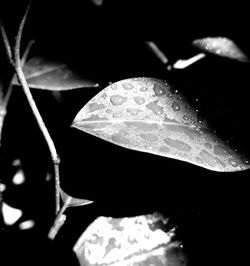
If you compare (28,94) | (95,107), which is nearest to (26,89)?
(28,94)

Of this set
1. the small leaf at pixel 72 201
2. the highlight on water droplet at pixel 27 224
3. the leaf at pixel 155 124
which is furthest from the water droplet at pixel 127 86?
the highlight on water droplet at pixel 27 224

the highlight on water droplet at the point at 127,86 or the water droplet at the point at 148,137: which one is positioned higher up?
the highlight on water droplet at the point at 127,86

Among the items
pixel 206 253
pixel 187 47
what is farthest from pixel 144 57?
pixel 206 253

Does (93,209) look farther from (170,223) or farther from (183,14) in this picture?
(183,14)

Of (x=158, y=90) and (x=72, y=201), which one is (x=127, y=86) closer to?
(x=158, y=90)

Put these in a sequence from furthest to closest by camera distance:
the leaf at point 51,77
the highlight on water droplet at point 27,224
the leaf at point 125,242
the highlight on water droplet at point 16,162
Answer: the highlight on water droplet at point 16,162 < the highlight on water droplet at point 27,224 < the leaf at point 51,77 < the leaf at point 125,242

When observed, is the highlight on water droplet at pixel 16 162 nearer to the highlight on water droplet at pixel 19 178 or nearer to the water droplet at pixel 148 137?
the highlight on water droplet at pixel 19 178

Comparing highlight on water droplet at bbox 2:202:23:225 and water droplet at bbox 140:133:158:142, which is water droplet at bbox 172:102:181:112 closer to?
water droplet at bbox 140:133:158:142
